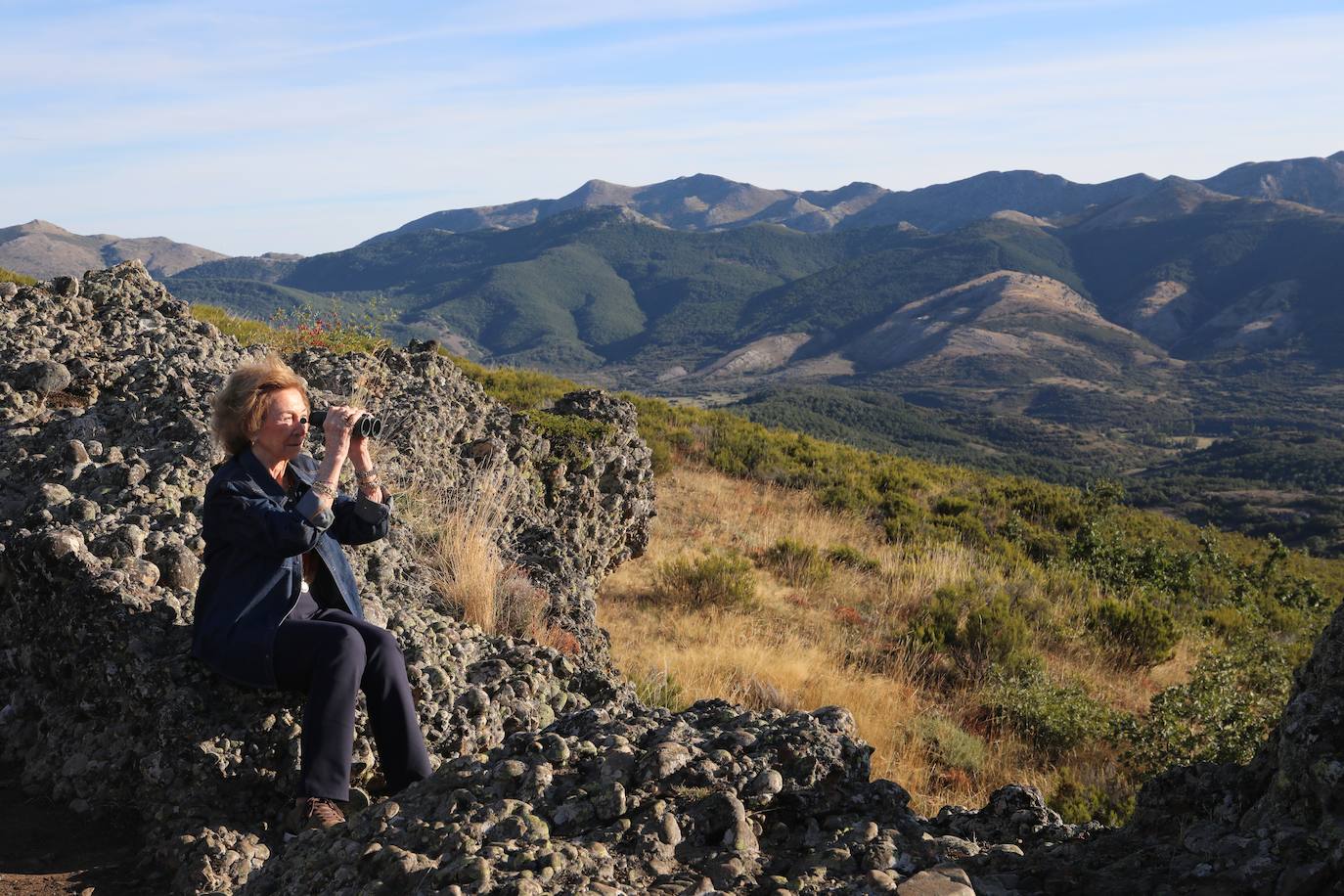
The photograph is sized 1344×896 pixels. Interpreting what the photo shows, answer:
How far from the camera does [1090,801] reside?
549 cm

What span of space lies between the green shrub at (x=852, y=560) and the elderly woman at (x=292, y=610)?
23.8 feet

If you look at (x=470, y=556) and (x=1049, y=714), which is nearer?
(x=470, y=556)

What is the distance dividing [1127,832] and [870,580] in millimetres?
7110

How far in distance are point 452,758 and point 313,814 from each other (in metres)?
0.54

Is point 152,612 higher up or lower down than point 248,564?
lower down

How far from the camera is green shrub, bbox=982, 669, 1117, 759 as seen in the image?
643 centimetres

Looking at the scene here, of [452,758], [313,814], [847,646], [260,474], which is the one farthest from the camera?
[847,646]

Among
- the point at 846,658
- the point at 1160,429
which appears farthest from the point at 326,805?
the point at 1160,429

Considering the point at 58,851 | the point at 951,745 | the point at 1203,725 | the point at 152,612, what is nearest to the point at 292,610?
the point at 152,612

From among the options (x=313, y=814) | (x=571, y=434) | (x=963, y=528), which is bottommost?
(x=963, y=528)

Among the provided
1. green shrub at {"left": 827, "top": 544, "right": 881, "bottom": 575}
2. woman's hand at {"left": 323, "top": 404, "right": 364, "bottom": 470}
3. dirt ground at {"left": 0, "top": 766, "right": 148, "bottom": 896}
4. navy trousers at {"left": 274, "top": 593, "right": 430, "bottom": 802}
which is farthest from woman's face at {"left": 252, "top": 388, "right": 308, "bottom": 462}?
green shrub at {"left": 827, "top": 544, "right": 881, "bottom": 575}

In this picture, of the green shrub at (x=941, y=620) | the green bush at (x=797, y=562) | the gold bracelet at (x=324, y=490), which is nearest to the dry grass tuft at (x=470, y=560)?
the gold bracelet at (x=324, y=490)

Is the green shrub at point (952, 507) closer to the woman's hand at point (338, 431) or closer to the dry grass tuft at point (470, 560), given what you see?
the dry grass tuft at point (470, 560)

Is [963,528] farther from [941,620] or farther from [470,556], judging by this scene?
[470,556]
